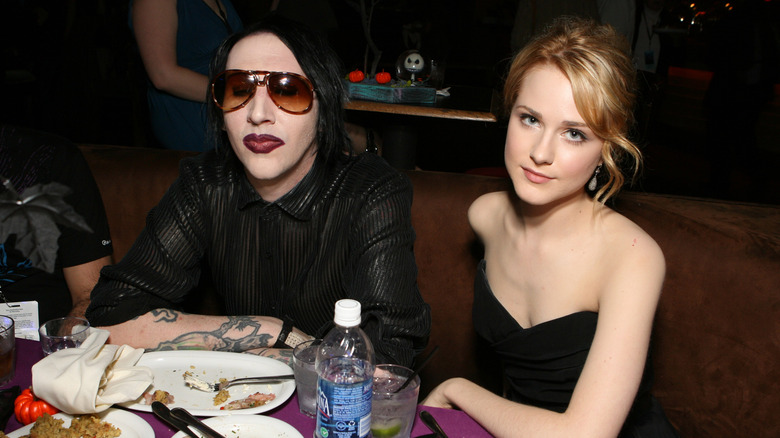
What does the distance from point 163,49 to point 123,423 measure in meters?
1.91

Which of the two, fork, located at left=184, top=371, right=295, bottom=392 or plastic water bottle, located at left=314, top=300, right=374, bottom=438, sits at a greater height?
plastic water bottle, located at left=314, top=300, right=374, bottom=438

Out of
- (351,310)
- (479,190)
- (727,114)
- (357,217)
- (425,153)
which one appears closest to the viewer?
(351,310)

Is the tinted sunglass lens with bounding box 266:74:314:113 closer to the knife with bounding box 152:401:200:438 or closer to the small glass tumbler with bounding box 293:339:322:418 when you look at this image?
the small glass tumbler with bounding box 293:339:322:418

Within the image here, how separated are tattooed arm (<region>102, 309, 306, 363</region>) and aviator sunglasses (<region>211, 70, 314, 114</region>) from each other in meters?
0.55

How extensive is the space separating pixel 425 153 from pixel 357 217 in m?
5.27

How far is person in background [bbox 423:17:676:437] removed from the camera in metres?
1.22

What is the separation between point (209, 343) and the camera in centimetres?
149

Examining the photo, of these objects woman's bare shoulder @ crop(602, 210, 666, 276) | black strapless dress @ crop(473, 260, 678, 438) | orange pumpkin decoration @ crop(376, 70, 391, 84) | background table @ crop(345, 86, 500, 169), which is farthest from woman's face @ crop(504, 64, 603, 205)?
orange pumpkin decoration @ crop(376, 70, 391, 84)

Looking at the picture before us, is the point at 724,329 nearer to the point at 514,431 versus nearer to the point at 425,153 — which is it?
the point at 514,431

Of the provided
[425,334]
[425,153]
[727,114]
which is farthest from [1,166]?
[727,114]

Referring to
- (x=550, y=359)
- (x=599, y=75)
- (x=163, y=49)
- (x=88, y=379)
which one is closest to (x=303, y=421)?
(x=88, y=379)

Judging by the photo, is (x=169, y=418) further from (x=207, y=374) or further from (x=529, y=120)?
(x=529, y=120)

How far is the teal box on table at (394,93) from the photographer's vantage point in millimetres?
3447

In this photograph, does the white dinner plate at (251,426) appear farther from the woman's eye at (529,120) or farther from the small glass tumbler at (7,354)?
the woman's eye at (529,120)
